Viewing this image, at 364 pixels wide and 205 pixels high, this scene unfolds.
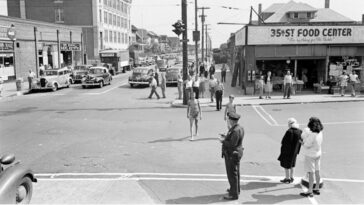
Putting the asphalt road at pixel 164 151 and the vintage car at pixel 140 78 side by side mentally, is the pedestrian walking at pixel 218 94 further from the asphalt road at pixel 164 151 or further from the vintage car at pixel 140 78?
the vintage car at pixel 140 78

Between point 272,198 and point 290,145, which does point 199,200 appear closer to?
point 272,198

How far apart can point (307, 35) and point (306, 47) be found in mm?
804

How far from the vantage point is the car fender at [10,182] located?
6.17 m

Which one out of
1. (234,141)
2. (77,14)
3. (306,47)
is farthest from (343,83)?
(77,14)

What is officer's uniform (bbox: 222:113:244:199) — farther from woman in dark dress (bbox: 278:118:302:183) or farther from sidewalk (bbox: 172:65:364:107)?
sidewalk (bbox: 172:65:364:107)

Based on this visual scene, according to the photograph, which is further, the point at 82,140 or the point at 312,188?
the point at 82,140

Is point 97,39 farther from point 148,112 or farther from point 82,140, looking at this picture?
point 82,140

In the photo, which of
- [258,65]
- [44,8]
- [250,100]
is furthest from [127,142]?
[44,8]

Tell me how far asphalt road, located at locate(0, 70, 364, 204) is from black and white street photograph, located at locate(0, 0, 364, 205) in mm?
44

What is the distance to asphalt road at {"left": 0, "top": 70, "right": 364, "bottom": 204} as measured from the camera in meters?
7.79

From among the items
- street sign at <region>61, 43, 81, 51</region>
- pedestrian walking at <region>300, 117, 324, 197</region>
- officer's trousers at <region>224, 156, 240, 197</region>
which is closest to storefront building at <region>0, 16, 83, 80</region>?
street sign at <region>61, 43, 81, 51</region>

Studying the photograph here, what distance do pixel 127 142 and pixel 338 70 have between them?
18.7m

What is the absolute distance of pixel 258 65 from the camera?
26.6 metres

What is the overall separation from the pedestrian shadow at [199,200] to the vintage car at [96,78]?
25.1 metres
